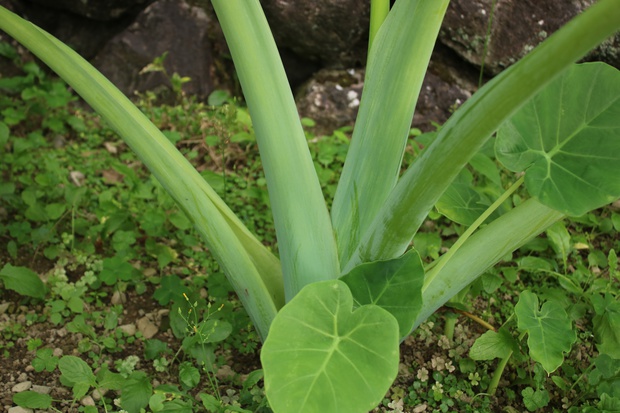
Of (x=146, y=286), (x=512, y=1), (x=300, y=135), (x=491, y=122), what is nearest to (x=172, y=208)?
(x=146, y=286)

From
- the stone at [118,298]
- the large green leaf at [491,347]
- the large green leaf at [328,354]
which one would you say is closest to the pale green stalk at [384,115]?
the large green leaf at [328,354]

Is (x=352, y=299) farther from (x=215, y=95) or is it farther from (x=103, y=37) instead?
(x=103, y=37)

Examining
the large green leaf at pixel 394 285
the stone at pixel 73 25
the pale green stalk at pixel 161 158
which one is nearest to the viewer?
the large green leaf at pixel 394 285

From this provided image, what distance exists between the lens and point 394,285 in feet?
4.00

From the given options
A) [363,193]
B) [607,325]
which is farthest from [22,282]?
[607,325]

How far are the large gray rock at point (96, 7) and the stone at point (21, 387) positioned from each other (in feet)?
5.39

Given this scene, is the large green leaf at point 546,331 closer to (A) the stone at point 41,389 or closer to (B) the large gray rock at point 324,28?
(A) the stone at point 41,389

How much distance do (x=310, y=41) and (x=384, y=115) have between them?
4.49 ft

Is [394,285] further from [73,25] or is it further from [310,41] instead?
[73,25]

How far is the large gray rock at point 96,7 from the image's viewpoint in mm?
2637

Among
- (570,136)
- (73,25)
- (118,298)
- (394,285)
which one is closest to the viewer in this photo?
(394,285)

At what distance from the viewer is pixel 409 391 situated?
161 centimetres

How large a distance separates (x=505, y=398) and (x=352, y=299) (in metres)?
0.68

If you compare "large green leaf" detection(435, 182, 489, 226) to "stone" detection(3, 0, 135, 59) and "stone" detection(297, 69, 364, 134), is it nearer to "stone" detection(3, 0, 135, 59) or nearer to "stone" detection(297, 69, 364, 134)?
"stone" detection(297, 69, 364, 134)
